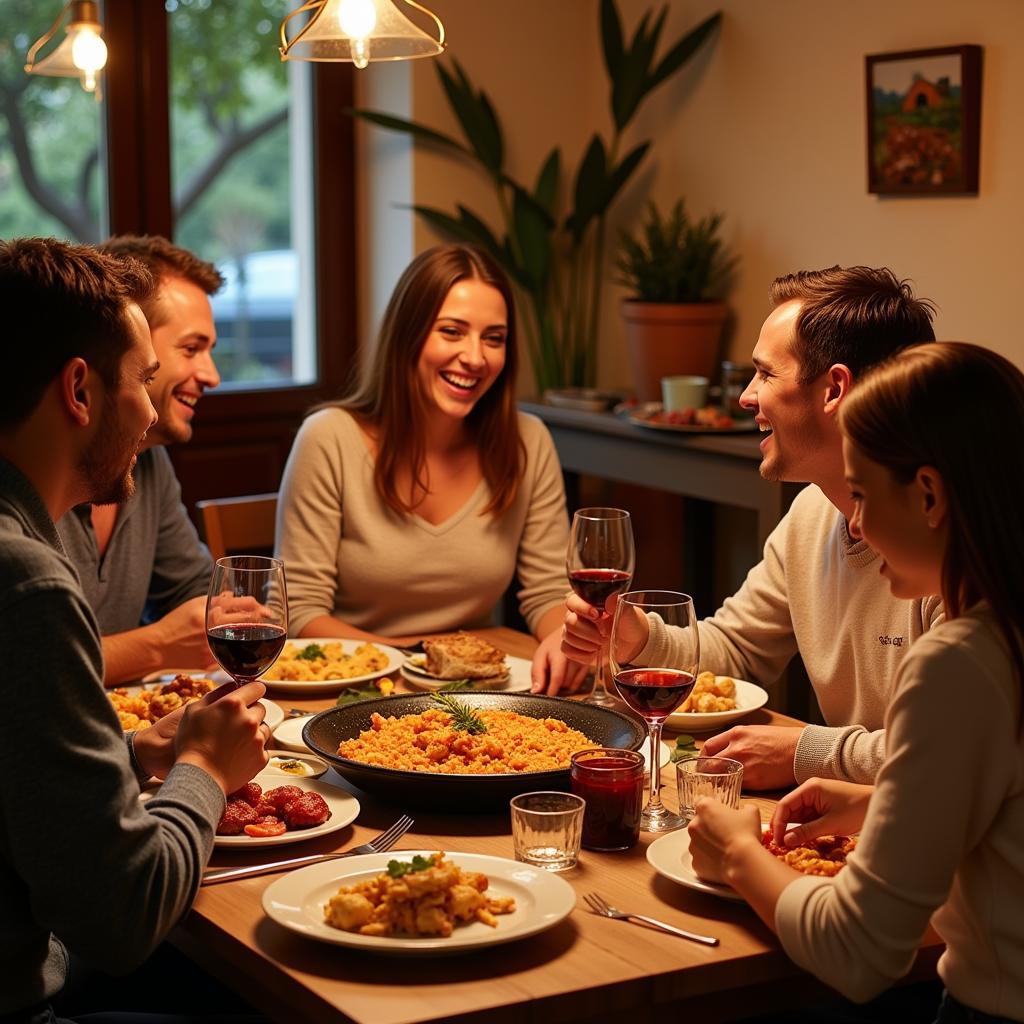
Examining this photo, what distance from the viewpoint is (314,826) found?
163cm

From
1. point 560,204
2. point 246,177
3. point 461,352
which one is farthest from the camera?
point 560,204

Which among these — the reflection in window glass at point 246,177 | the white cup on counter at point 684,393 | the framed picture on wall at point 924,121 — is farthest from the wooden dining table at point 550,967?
the reflection in window glass at point 246,177

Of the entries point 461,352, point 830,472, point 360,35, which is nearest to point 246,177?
point 461,352

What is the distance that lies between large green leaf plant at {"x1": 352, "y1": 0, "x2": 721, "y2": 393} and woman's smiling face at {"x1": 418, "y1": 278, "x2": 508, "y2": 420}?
148 cm

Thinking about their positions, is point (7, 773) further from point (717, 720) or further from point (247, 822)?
point (717, 720)

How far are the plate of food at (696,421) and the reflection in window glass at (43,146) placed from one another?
1.79 m

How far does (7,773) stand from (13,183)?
3295 millimetres

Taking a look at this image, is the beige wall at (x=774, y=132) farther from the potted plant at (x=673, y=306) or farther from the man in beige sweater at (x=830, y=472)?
the man in beige sweater at (x=830, y=472)

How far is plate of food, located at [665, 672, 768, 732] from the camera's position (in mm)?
2029

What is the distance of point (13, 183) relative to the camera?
419cm

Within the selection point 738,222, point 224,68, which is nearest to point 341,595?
point 738,222

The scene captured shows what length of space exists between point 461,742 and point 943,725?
66 centimetres

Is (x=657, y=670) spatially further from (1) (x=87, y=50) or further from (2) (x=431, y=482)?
(1) (x=87, y=50)

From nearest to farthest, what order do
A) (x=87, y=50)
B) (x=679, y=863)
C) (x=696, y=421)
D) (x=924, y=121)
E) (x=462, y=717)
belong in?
(x=679, y=863) → (x=462, y=717) → (x=87, y=50) → (x=924, y=121) → (x=696, y=421)
